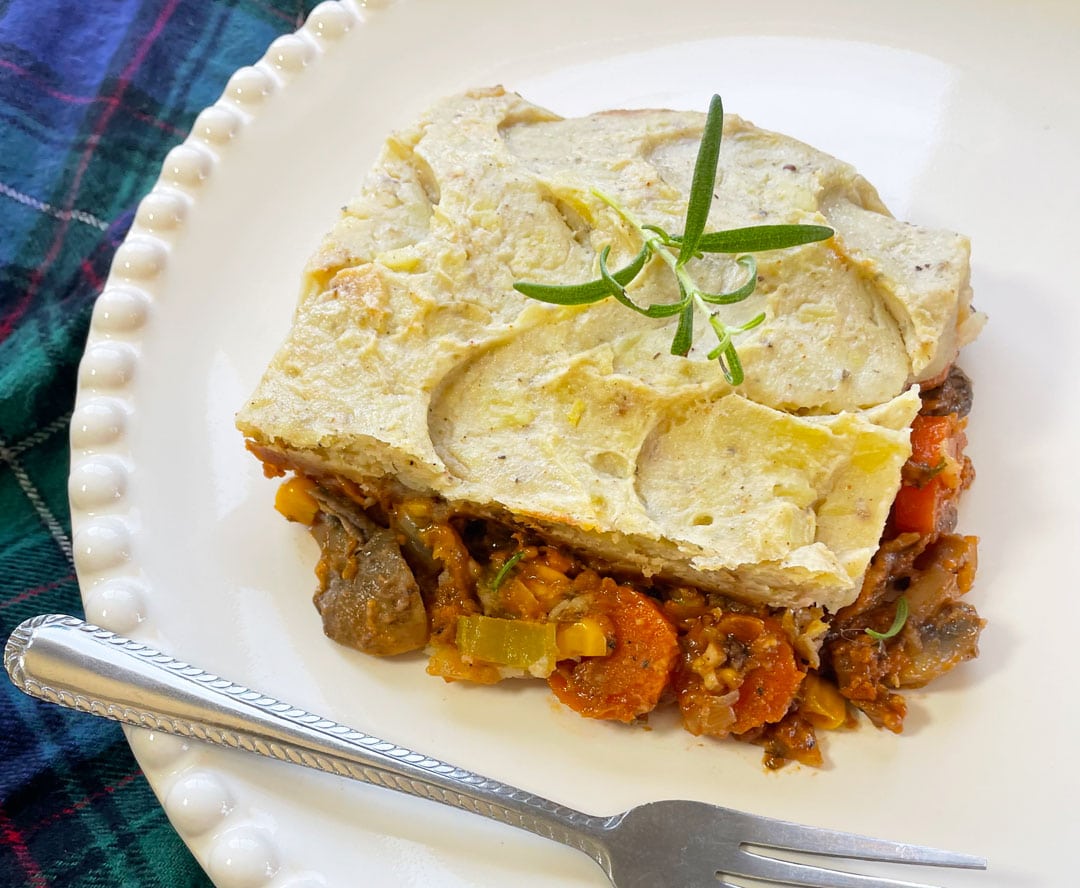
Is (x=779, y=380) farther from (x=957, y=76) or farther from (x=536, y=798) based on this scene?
(x=957, y=76)

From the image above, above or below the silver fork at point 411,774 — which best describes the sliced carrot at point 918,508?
above

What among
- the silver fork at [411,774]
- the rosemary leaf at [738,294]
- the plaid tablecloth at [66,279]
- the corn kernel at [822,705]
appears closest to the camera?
the silver fork at [411,774]

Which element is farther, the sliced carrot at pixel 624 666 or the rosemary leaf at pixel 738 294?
the sliced carrot at pixel 624 666

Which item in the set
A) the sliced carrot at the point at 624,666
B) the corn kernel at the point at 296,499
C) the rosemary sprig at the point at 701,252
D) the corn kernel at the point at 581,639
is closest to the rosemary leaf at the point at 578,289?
the rosemary sprig at the point at 701,252

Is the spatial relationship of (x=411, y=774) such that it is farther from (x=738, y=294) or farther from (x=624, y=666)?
(x=738, y=294)

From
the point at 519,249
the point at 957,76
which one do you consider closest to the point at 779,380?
the point at 519,249

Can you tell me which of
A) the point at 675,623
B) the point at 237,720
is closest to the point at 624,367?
the point at 675,623

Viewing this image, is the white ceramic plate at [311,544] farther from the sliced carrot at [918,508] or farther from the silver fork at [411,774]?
the sliced carrot at [918,508]
